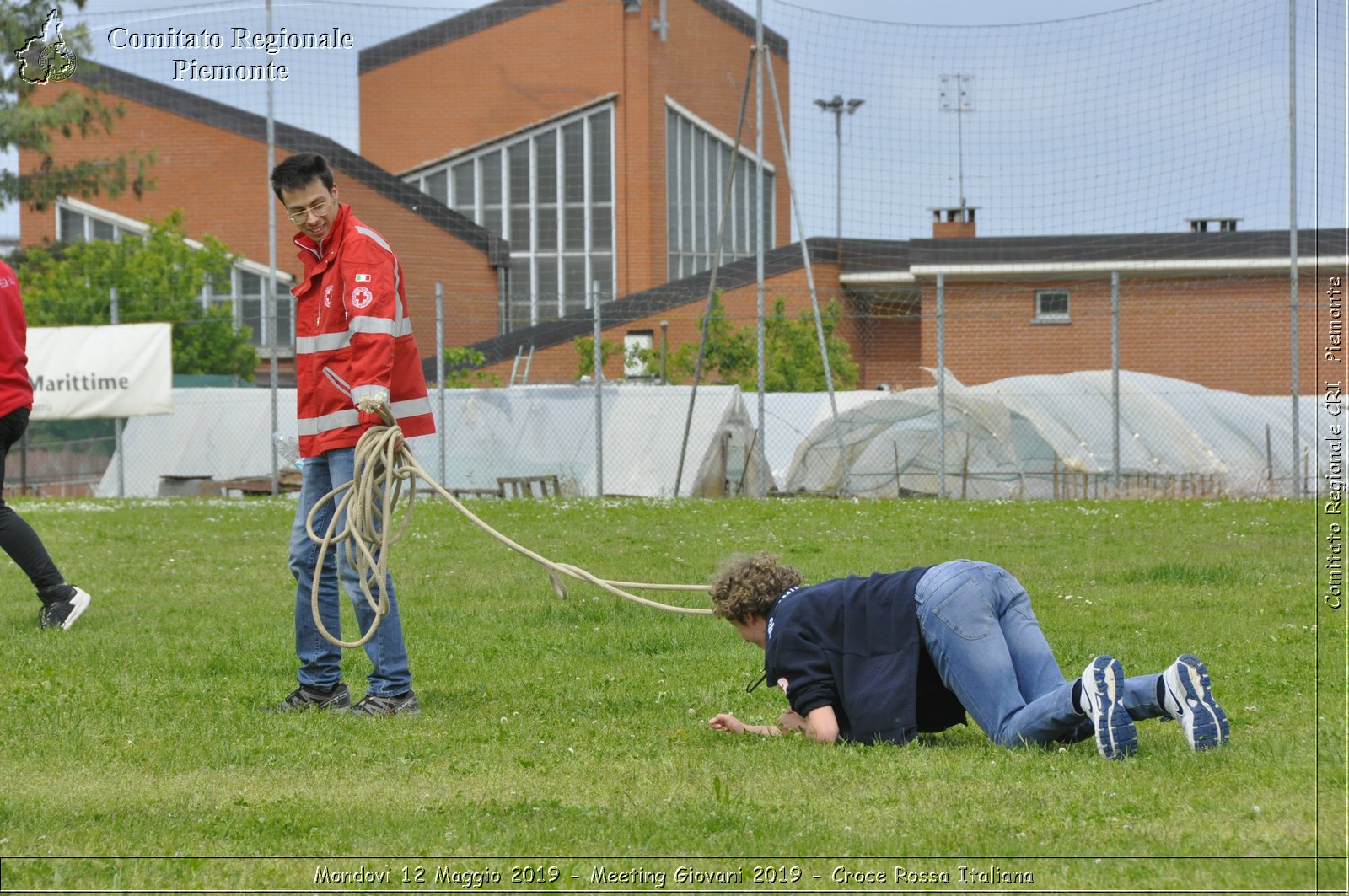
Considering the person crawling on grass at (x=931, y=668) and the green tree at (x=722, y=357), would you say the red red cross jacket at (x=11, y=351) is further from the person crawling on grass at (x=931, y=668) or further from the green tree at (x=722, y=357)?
the green tree at (x=722, y=357)

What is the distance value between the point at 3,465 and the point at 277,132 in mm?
18485

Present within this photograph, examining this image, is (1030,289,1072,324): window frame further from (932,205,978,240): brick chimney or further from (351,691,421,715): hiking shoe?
(351,691,421,715): hiking shoe

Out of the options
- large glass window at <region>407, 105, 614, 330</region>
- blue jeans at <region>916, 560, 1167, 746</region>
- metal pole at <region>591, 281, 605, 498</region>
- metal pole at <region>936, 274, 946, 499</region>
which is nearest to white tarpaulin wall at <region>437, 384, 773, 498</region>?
metal pole at <region>591, 281, 605, 498</region>

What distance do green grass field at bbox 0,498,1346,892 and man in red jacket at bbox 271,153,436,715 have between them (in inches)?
9.1

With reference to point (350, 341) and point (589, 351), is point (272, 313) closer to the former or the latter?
point (589, 351)

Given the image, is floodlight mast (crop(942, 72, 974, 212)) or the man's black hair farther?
floodlight mast (crop(942, 72, 974, 212))

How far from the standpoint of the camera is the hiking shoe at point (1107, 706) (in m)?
4.32

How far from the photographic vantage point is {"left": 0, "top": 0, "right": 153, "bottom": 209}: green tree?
2038cm

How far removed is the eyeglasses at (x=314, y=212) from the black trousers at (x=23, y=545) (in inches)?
107

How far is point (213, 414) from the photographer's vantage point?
66.6ft

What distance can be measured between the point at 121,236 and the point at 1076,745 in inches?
950

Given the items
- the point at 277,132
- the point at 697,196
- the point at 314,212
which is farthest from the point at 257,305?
the point at 314,212

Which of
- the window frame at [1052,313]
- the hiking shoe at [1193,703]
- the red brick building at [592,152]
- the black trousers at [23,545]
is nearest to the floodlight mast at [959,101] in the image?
the window frame at [1052,313]

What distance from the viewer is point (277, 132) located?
2491cm
